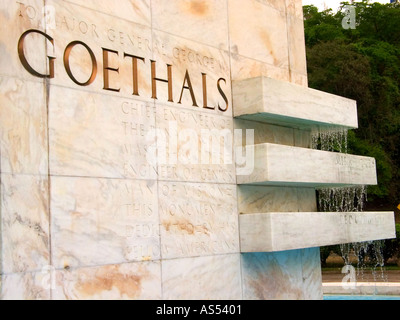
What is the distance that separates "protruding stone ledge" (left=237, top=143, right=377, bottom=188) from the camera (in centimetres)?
844

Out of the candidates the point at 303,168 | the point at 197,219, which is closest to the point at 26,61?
the point at 197,219

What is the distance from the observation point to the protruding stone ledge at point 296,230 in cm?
823

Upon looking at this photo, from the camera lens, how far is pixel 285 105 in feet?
29.5

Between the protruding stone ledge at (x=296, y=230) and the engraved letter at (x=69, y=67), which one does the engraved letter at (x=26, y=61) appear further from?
the protruding stone ledge at (x=296, y=230)

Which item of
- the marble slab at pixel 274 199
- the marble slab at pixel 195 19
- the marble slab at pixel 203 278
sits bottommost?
the marble slab at pixel 203 278

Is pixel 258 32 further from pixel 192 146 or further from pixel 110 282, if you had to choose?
pixel 110 282

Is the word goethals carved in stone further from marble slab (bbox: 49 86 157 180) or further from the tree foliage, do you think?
the tree foliage

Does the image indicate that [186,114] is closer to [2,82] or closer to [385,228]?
[2,82]

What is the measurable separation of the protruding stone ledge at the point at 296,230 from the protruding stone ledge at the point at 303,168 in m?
0.49

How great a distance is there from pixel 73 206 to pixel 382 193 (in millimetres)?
29257

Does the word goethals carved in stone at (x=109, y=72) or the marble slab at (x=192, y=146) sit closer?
the word goethals carved in stone at (x=109, y=72)

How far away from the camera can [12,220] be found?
5.69m

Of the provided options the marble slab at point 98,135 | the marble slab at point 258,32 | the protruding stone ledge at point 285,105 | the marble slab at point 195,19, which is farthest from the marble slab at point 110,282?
the marble slab at point 258,32

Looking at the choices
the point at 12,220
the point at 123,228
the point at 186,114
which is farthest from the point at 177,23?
the point at 12,220
